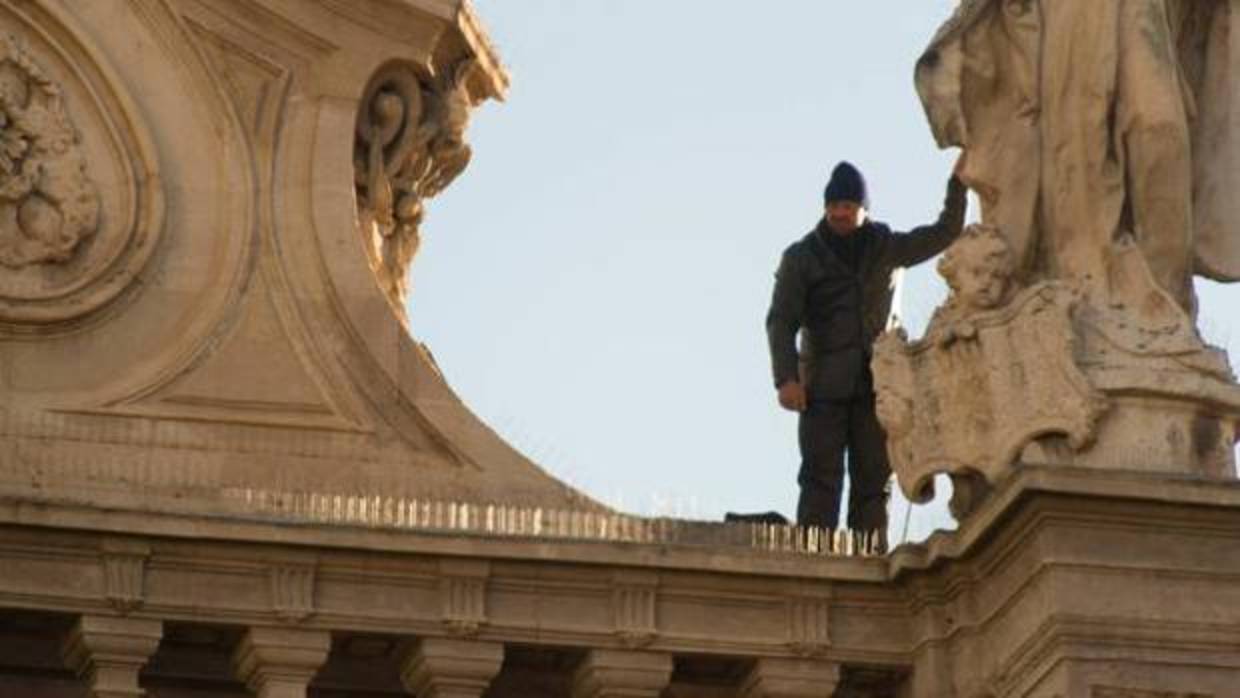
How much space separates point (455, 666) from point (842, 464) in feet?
7.36

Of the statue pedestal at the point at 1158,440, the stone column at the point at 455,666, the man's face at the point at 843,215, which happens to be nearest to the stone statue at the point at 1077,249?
the statue pedestal at the point at 1158,440

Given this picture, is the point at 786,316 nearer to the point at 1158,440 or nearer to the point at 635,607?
the point at 635,607

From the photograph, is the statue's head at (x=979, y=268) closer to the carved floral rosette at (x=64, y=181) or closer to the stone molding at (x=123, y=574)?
the carved floral rosette at (x=64, y=181)

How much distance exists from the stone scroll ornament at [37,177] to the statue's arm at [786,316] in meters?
2.87

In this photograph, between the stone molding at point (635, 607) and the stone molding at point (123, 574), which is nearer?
the stone molding at point (123, 574)

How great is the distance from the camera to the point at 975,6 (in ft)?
108

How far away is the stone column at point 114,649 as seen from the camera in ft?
104

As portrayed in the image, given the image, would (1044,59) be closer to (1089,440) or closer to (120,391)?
(1089,440)

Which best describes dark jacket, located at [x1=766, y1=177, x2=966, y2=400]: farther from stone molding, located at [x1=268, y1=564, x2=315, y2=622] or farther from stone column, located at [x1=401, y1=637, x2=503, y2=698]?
stone molding, located at [x1=268, y1=564, x2=315, y2=622]

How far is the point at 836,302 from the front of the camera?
33.7 m

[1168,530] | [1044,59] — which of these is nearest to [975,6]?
[1044,59]

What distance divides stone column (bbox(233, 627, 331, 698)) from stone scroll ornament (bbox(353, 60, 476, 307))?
83.3 inches

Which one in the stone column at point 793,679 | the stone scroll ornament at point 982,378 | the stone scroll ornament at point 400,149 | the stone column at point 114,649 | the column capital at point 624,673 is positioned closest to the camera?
the stone column at point 114,649

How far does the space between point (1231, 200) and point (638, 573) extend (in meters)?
2.91
